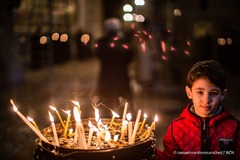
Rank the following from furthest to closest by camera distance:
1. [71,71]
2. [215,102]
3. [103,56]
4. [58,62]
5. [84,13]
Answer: [84,13] → [58,62] → [71,71] → [103,56] → [215,102]

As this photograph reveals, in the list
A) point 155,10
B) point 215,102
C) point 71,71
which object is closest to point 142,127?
point 215,102

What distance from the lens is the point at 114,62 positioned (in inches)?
277

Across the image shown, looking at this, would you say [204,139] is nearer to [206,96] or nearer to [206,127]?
[206,127]

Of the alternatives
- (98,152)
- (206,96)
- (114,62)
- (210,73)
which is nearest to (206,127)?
(206,96)

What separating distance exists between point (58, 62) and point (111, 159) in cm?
1905

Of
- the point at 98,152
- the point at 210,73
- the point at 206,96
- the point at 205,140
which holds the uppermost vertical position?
the point at 210,73

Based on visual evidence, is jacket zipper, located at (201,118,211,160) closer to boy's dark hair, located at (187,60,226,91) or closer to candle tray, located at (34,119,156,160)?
boy's dark hair, located at (187,60,226,91)

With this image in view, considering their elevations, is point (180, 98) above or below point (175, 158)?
below

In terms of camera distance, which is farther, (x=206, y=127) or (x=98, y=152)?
(x=206, y=127)

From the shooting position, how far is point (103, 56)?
23.4 feet

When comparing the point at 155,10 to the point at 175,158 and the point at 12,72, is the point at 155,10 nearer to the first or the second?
the point at 12,72

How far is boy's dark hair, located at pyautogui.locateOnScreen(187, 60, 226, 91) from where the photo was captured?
272 cm

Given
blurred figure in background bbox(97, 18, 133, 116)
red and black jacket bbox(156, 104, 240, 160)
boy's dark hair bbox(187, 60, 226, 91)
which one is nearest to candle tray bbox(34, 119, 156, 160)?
red and black jacket bbox(156, 104, 240, 160)

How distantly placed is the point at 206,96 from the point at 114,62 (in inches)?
173
